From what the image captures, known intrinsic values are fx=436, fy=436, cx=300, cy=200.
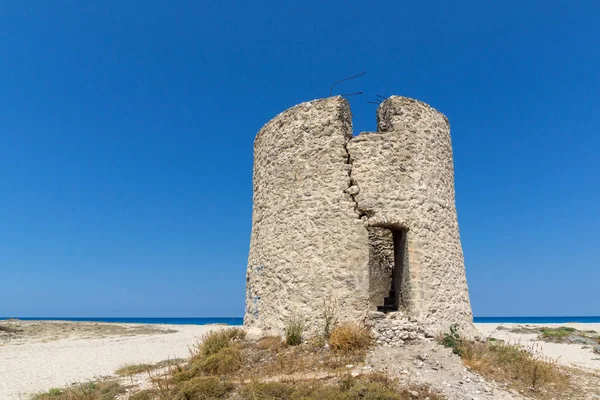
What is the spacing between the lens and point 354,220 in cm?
892

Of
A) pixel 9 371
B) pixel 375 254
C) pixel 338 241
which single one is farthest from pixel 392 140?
pixel 9 371

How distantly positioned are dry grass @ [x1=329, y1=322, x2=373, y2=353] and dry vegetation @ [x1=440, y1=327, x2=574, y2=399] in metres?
1.55

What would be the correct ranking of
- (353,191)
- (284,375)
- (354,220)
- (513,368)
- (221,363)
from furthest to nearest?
(353,191) → (354,220) → (221,363) → (513,368) → (284,375)

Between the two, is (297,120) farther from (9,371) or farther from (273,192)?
(9,371)

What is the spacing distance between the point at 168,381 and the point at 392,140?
6558 mm

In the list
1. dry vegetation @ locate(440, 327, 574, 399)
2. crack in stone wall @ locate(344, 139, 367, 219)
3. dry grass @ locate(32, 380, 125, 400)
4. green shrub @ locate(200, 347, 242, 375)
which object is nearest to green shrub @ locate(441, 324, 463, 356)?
dry vegetation @ locate(440, 327, 574, 399)

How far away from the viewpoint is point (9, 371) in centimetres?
1527

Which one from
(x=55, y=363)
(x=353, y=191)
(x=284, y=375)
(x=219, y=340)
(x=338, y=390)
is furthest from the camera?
(x=55, y=363)

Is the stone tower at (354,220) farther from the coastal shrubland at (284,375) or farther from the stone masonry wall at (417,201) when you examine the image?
the coastal shrubland at (284,375)

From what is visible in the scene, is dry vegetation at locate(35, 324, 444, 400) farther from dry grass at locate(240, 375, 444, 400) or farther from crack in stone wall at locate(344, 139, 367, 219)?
crack in stone wall at locate(344, 139, 367, 219)

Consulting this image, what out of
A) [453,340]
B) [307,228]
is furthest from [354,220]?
[453,340]

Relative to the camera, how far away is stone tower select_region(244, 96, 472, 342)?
8.66 m

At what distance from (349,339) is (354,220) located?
7.73 ft

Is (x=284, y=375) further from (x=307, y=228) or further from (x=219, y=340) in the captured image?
(x=307, y=228)
